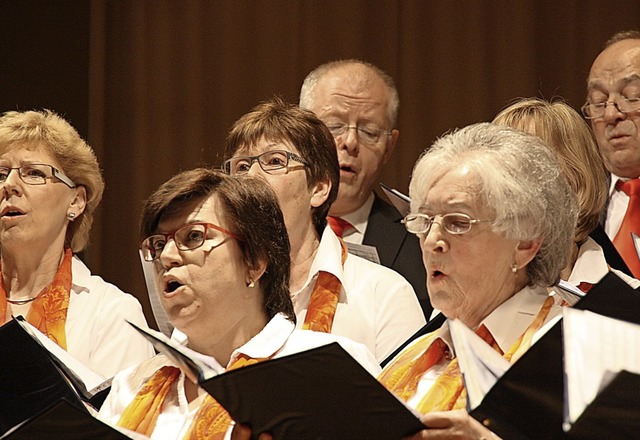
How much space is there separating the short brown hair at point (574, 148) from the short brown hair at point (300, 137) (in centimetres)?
49

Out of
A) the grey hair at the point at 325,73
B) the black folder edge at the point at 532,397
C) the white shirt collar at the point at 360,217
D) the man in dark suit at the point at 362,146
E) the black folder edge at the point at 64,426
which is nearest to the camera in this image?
the black folder edge at the point at 532,397

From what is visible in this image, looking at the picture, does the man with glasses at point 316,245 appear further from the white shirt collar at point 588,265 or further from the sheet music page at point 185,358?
the sheet music page at point 185,358

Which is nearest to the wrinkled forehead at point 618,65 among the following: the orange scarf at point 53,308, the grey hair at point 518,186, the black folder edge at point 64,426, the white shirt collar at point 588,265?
the white shirt collar at point 588,265

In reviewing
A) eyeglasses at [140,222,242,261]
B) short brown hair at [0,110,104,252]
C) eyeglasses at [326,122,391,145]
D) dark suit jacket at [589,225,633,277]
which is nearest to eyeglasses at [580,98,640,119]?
dark suit jacket at [589,225,633,277]

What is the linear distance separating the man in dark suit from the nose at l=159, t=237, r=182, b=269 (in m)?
1.11

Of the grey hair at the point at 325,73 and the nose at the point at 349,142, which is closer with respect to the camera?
the nose at the point at 349,142

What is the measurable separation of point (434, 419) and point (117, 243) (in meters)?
3.30

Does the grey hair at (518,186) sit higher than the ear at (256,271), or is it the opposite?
the grey hair at (518,186)

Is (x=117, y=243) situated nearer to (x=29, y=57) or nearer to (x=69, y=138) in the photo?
(x=29, y=57)

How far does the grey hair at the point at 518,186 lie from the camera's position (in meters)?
2.41

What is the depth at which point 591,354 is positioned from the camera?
164cm

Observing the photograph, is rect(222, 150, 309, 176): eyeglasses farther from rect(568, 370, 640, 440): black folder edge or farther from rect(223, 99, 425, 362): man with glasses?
rect(568, 370, 640, 440): black folder edge

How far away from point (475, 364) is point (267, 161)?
4.74 ft

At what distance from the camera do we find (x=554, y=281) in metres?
2.47
